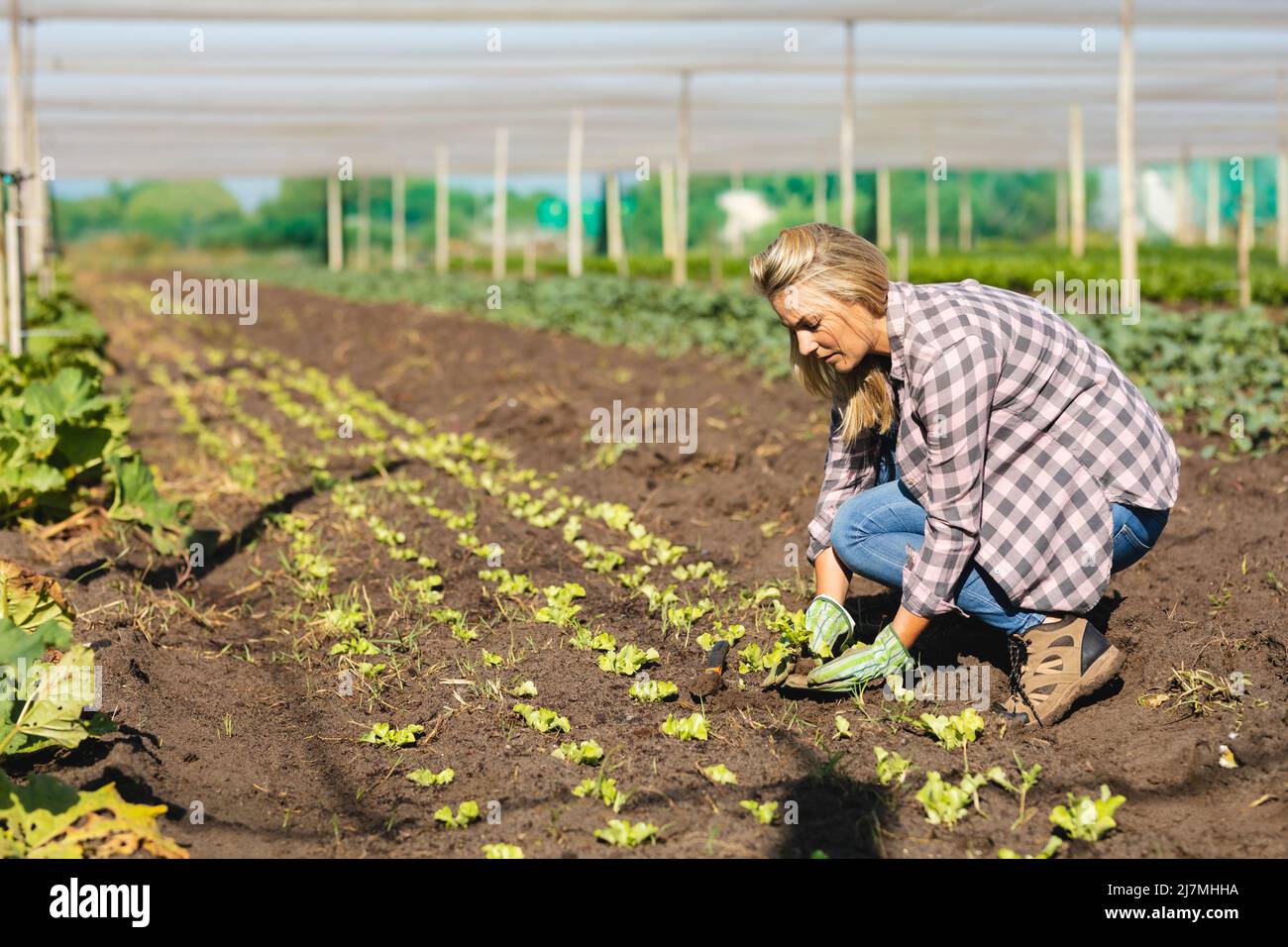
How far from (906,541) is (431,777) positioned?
1300 mm

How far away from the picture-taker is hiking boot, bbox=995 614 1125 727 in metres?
2.94

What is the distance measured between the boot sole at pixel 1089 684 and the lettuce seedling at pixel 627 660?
104 centimetres

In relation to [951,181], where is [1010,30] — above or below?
below

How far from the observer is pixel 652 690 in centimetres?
317

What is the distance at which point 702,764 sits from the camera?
2.78 m

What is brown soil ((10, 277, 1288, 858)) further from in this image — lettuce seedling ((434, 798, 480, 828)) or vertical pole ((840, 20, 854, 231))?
vertical pole ((840, 20, 854, 231))

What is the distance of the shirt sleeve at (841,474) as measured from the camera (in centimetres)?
324

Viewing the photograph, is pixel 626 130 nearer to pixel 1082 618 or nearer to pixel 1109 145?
pixel 1109 145

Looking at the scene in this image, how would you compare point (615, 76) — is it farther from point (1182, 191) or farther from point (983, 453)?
point (1182, 191)

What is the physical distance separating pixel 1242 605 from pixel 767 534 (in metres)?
1.69

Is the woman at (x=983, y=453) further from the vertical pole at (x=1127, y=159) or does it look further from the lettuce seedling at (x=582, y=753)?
the vertical pole at (x=1127, y=159)

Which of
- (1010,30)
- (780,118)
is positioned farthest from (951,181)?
(1010,30)

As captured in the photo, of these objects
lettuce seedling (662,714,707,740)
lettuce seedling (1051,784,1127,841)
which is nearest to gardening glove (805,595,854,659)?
lettuce seedling (662,714,707,740)

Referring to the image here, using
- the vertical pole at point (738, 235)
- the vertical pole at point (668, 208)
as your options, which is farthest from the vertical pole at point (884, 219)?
the vertical pole at point (738, 235)
